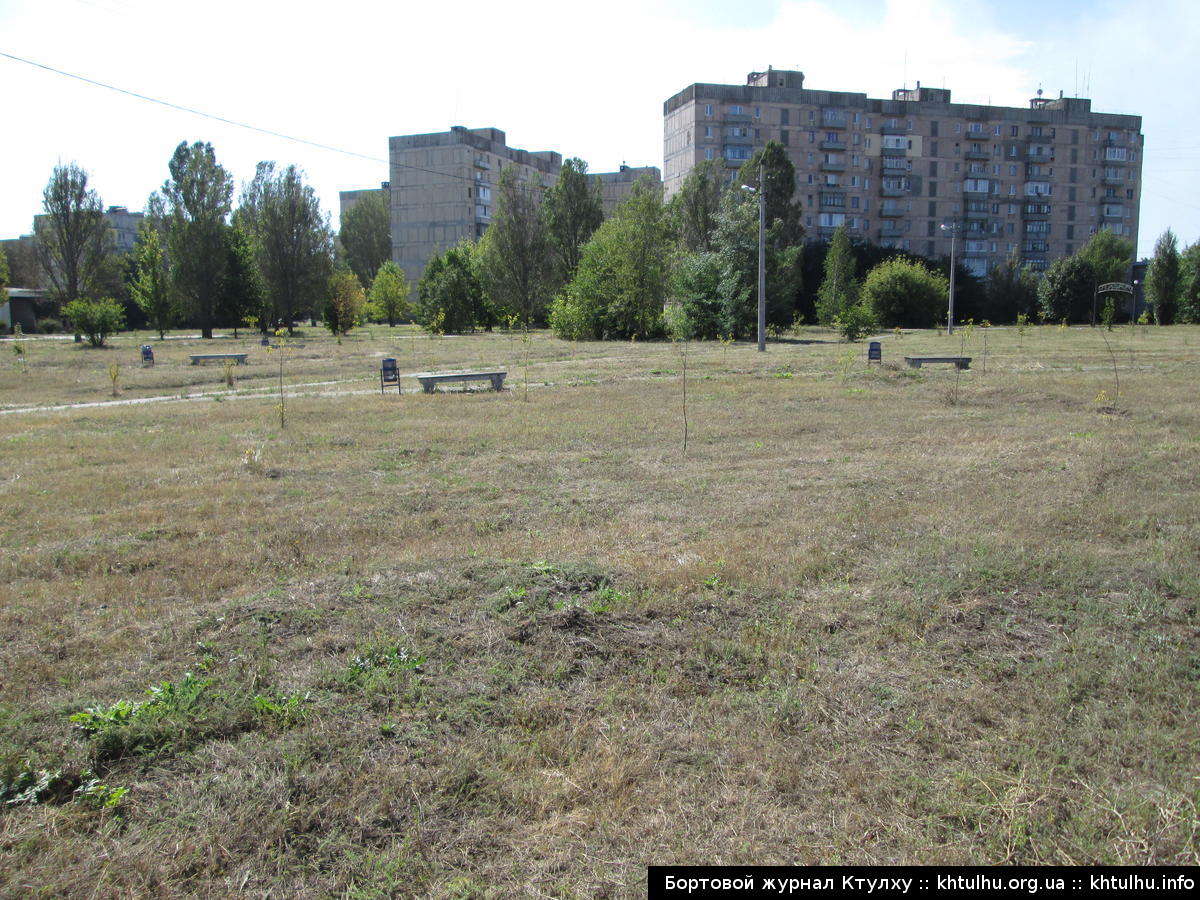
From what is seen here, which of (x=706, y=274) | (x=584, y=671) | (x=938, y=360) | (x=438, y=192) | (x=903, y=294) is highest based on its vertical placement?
(x=438, y=192)

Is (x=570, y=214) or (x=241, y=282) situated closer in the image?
(x=241, y=282)

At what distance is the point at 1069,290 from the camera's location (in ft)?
218

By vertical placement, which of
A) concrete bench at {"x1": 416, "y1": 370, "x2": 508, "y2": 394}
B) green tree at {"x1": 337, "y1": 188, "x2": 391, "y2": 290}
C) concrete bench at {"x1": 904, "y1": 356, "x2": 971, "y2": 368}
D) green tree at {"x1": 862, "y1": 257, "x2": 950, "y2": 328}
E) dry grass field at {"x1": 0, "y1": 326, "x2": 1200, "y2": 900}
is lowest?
dry grass field at {"x1": 0, "y1": 326, "x2": 1200, "y2": 900}

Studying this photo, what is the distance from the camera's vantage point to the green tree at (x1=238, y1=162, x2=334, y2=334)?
193 ft

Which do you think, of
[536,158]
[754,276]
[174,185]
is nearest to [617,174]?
[536,158]

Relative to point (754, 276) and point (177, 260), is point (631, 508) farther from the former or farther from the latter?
point (177, 260)

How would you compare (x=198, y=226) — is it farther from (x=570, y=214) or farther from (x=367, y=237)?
(x=367, y=237)

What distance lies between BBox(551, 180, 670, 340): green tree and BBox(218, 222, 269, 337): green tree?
27.6 metres

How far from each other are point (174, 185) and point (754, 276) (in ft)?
145

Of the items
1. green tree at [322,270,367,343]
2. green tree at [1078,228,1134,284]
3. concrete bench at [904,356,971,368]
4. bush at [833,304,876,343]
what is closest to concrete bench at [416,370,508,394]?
concrete bench at [904,356,971,368]

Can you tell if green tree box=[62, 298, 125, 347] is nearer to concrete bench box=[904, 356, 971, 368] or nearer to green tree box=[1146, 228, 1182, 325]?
concrete bench box=[904, 356, 971, 368]

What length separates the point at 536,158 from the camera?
107m

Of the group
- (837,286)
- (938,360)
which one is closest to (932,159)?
(837,286)

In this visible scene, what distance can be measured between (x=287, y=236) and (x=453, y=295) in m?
12.6
